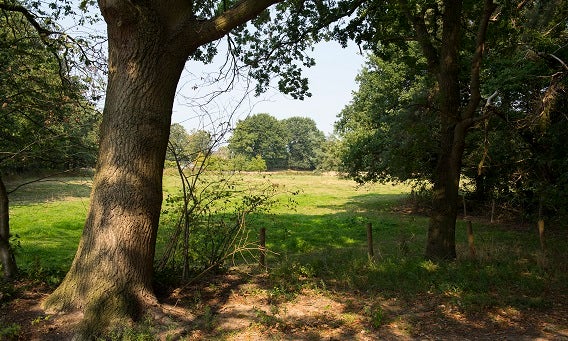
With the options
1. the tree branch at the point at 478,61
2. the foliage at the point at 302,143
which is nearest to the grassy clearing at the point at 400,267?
the tree branch at the point at 478,61

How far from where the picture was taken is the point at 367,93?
116ft

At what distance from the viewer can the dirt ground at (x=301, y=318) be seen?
18.1 ft

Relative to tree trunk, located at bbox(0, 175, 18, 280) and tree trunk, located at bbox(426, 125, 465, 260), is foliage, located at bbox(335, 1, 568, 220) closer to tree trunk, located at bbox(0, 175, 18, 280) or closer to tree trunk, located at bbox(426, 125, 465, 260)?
tree trunk, located at bbox(426, 125, 465, 260)

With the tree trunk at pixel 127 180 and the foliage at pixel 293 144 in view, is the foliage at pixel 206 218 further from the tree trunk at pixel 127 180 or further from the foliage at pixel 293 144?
the foliage at pixel 293 144

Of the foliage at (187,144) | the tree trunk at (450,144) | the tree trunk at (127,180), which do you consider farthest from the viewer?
the tree trunk at (450,144)

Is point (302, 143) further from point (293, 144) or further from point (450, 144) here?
point (450, 144)

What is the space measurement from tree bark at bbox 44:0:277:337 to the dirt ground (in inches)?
16.7

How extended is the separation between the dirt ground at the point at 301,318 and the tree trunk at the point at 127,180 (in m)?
0.41

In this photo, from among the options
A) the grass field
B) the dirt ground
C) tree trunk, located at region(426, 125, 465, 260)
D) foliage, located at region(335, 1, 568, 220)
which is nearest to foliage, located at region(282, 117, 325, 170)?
foliage, located at region(335, 1, 568, 220)

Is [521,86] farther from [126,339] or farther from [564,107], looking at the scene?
[126,339]

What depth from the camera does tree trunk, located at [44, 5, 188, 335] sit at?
18.1 ft

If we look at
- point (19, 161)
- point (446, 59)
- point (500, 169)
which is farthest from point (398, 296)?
point (500, 169)

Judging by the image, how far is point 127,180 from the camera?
568 cm

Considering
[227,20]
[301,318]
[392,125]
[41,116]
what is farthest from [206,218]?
[392,125]
